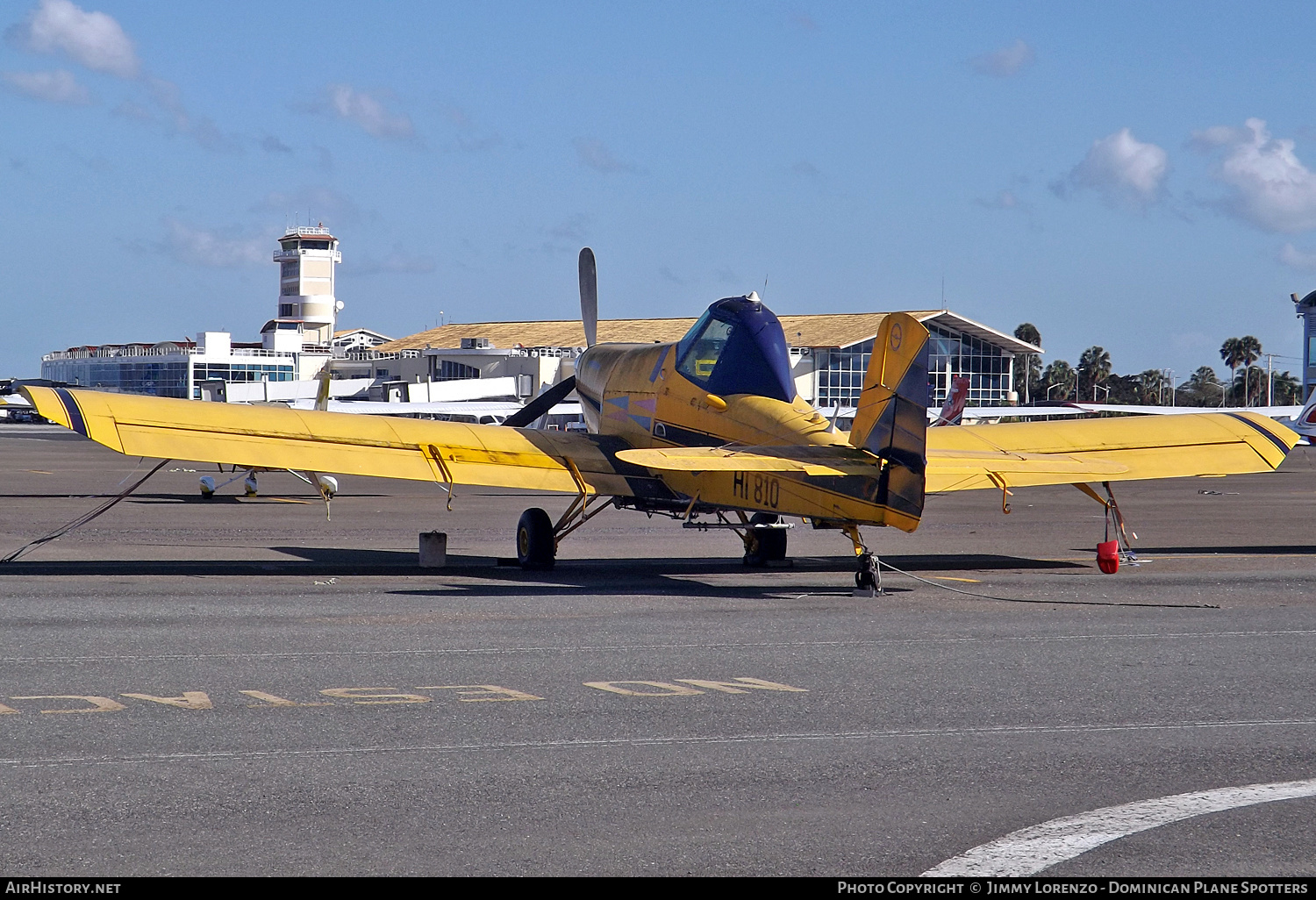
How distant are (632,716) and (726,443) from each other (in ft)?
29.2

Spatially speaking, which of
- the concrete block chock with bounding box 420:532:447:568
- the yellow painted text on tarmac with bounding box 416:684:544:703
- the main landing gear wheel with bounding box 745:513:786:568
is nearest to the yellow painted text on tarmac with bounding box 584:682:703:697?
the yellow painted text on tarmac with bounding box 416:684:544:703

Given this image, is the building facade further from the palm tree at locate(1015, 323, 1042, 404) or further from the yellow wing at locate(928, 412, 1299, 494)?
the yellow wing at locate(928, 412, 1299, 494)

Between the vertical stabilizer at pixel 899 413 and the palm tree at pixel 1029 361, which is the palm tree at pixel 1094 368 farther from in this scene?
the vertical stabilizer at pixel 899 413

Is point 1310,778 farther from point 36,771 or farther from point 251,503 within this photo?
point 251,503

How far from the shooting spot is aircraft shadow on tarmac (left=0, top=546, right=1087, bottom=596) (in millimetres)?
16016

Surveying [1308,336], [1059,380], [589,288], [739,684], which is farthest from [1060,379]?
[739,684]

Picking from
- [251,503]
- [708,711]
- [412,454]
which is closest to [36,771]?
[708,711]

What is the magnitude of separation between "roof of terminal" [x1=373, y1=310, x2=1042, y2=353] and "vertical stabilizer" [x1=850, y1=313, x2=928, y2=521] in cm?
7451

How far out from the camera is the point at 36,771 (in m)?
6.68

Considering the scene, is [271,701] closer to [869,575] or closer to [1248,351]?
[869,575]

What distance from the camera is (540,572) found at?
58.7 feet

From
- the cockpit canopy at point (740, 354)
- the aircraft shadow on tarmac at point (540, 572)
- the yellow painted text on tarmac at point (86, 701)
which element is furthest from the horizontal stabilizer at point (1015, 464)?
the yellow painted text on tarmac at point (86, 701)

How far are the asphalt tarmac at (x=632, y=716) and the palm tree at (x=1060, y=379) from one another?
141m

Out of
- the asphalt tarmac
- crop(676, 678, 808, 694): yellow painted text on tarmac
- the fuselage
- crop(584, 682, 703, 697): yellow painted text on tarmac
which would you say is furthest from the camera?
the fuselage
